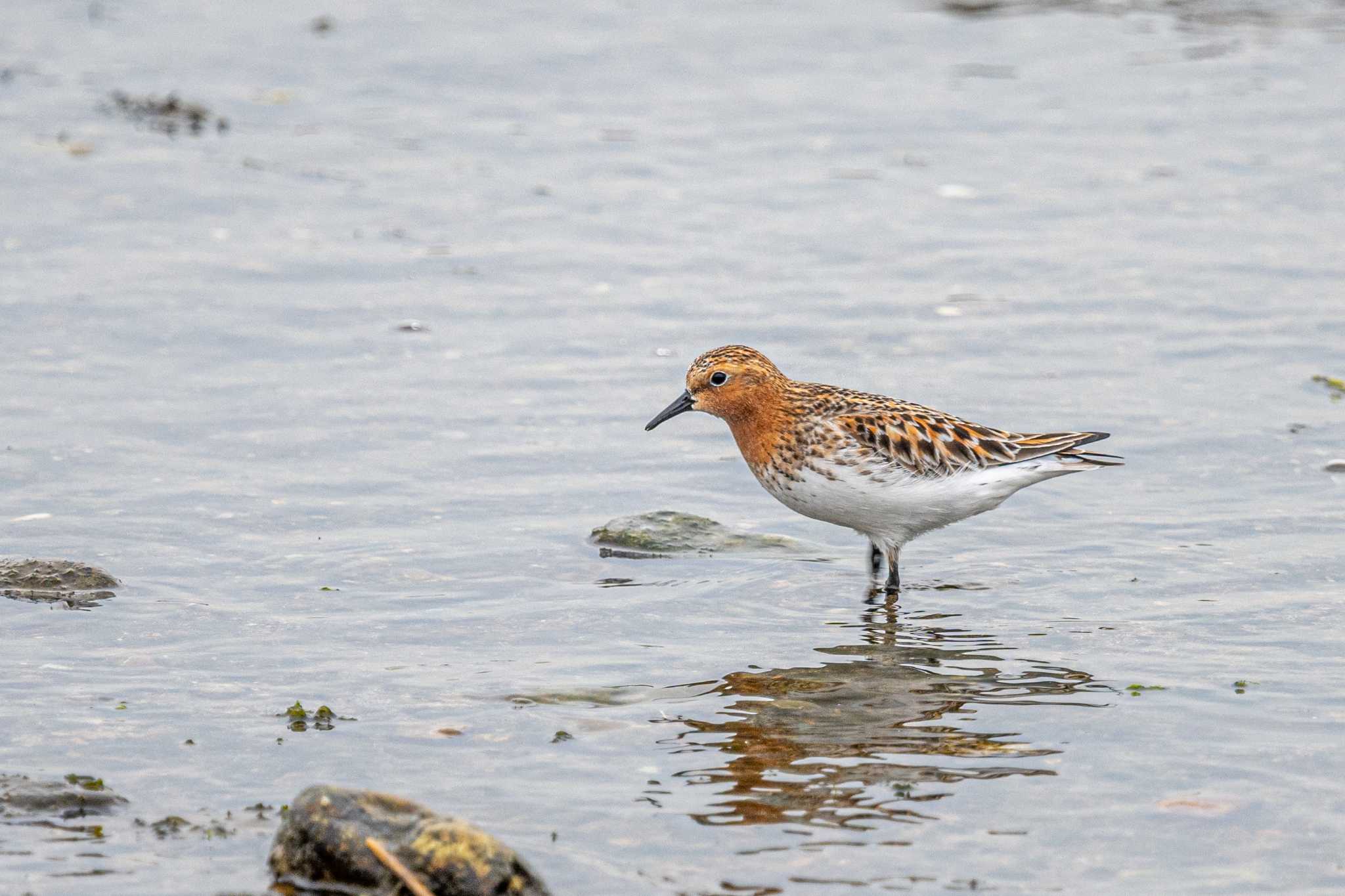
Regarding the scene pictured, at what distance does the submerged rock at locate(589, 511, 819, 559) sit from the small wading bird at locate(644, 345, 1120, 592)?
0.45 meters

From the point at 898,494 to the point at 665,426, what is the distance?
11.1 ft

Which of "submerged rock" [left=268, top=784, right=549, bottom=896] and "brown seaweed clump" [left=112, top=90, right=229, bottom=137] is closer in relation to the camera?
"submerged rock" [left=268, top=784, right=549, bottom=896]

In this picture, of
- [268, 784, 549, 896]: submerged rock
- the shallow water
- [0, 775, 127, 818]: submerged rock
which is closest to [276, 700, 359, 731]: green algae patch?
the shallow water

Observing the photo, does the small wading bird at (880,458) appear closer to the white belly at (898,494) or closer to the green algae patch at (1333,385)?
the white belly at (898,494)

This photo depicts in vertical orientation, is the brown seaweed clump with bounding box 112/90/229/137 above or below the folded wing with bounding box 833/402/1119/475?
above

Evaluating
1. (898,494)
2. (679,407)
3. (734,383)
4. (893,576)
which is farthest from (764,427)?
(893,576)

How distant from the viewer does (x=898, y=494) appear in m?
10.4

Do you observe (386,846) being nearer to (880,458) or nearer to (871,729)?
(871,729)

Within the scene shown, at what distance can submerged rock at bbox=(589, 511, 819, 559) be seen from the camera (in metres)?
10.9

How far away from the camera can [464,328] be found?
14.8 metres

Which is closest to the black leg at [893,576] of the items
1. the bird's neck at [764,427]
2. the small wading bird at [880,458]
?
the small wading bird at [880,458]

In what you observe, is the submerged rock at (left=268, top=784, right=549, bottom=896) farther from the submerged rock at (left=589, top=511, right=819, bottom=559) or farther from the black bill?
the black bill

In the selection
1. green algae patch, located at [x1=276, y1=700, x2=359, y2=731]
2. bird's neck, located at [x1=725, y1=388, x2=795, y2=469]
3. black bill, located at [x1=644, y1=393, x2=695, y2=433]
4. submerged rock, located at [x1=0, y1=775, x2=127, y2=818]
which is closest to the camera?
submerged rock, located at [x1=0, y1=775, x2=127, y2=818]

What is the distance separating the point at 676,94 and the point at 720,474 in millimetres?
9670
